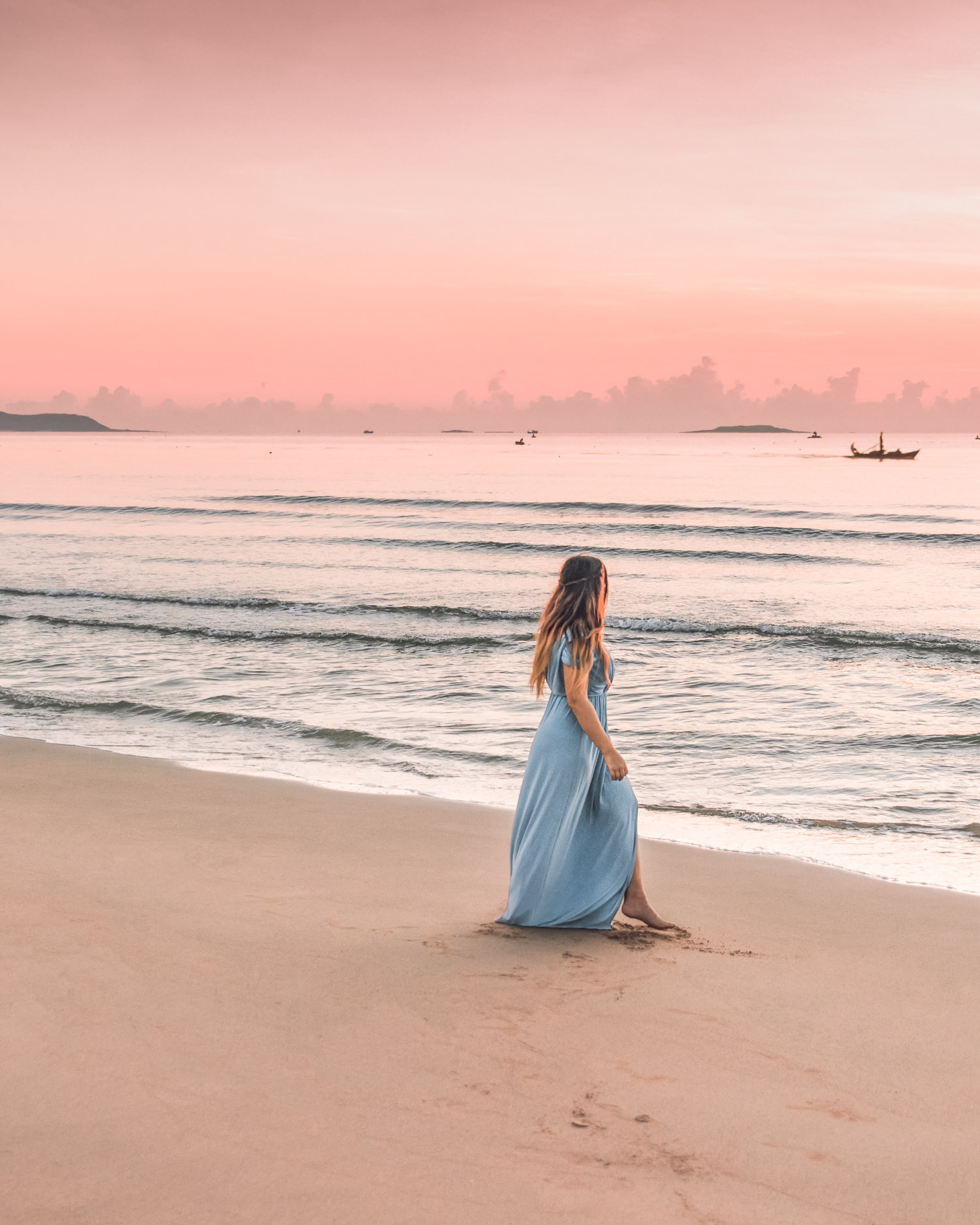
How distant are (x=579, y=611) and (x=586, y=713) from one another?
500mm

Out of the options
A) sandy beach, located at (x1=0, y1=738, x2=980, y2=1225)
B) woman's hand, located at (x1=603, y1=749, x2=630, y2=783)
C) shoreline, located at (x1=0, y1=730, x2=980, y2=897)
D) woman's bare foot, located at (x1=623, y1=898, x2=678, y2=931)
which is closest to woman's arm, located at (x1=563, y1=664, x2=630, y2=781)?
woman's hand, located at (x1=603, y1=749, x2=630, y2=783)

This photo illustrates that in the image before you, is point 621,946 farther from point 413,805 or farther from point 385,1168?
point 413,805

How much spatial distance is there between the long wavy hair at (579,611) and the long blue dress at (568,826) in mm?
66

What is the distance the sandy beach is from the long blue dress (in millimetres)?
166

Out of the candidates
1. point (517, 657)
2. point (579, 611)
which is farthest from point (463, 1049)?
point (517, 657)

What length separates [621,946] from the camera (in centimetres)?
507

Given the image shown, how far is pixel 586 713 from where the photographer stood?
500cm

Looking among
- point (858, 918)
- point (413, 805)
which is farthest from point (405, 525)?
point (858, 918)

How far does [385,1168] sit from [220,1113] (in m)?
0.64

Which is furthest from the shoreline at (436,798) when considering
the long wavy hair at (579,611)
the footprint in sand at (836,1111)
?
the footprint in sand at (836,1111)

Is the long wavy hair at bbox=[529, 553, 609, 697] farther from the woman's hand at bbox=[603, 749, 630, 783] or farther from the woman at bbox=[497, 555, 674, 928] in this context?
the woman's hand at bbox=[603, 749, 630, 783]

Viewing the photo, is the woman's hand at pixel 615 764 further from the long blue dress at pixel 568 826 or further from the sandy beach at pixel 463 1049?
the sandy beach at pixel 463 1049

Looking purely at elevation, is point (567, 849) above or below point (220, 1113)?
above

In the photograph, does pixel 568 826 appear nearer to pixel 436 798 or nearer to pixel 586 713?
pixel 586 713
